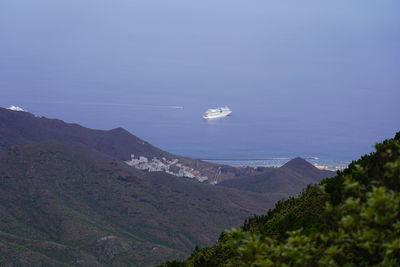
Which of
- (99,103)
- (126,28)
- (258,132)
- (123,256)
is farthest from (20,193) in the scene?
(126,28)

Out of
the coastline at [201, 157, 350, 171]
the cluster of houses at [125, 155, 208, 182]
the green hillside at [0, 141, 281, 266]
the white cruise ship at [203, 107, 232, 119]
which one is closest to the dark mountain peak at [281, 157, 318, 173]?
the cluster of houses at [125, 155, 208, 182]

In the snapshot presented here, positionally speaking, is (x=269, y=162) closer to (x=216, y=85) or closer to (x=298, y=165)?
(x=298, y=165)

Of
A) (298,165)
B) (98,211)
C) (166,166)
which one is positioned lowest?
(98,211)

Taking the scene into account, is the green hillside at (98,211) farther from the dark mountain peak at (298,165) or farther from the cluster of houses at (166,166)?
the dark mountain peak at (298,165)

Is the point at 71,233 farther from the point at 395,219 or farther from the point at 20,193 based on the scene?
the point at 395,219

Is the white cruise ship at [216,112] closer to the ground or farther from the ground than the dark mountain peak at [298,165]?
farther from the ground

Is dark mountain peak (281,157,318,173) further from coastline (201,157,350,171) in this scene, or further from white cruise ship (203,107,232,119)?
white cruise ship (203,107,232,119)

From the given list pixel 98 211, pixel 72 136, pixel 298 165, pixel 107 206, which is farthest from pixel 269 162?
pixel 98 211

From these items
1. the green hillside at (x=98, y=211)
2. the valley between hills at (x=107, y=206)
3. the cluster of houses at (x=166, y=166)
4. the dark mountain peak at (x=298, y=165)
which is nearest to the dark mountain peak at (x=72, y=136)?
the valley between hills at (x=107, y=206)
